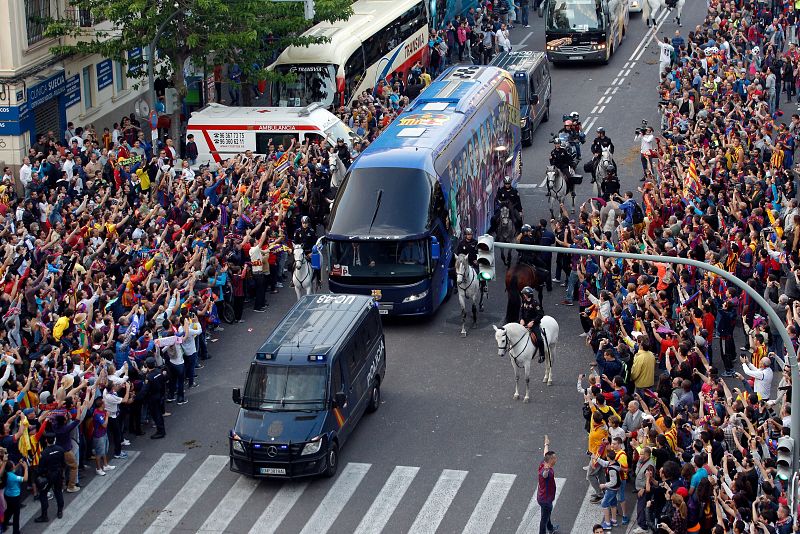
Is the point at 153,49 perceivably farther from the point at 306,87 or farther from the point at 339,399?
the point at 339,399

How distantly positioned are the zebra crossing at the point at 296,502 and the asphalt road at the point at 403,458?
31mm

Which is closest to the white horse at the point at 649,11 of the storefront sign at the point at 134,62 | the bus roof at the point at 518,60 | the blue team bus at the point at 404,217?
the bus roof at the point at 518,60

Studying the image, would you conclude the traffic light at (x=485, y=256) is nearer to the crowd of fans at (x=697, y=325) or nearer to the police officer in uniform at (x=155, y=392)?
the crowd of fans at (x=697, y=325)

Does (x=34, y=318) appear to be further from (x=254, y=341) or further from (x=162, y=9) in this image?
(x=162, y=9)

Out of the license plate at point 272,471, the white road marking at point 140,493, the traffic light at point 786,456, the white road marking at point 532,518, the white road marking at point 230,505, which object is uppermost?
the traffic light at point 786,456

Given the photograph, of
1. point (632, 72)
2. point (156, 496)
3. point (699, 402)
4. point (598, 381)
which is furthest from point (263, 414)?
point (632, 72)

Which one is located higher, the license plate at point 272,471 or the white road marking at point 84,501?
the license plate at point 272,471

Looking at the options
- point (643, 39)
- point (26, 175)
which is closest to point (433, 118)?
point (26, 175)

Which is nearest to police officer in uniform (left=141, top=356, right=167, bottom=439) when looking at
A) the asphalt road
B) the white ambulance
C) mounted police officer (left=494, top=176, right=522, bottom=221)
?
the asphalt road

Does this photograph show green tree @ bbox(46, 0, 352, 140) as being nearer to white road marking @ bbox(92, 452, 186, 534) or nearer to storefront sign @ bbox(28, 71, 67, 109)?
storefront sign @ bbox(28, 71, 67, 109)

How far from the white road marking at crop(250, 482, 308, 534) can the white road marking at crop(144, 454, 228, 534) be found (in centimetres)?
126

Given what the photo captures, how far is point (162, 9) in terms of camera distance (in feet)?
141

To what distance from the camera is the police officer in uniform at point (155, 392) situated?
26031 mm

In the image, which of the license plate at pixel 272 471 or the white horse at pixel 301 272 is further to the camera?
the white horse at pixel 301 272
